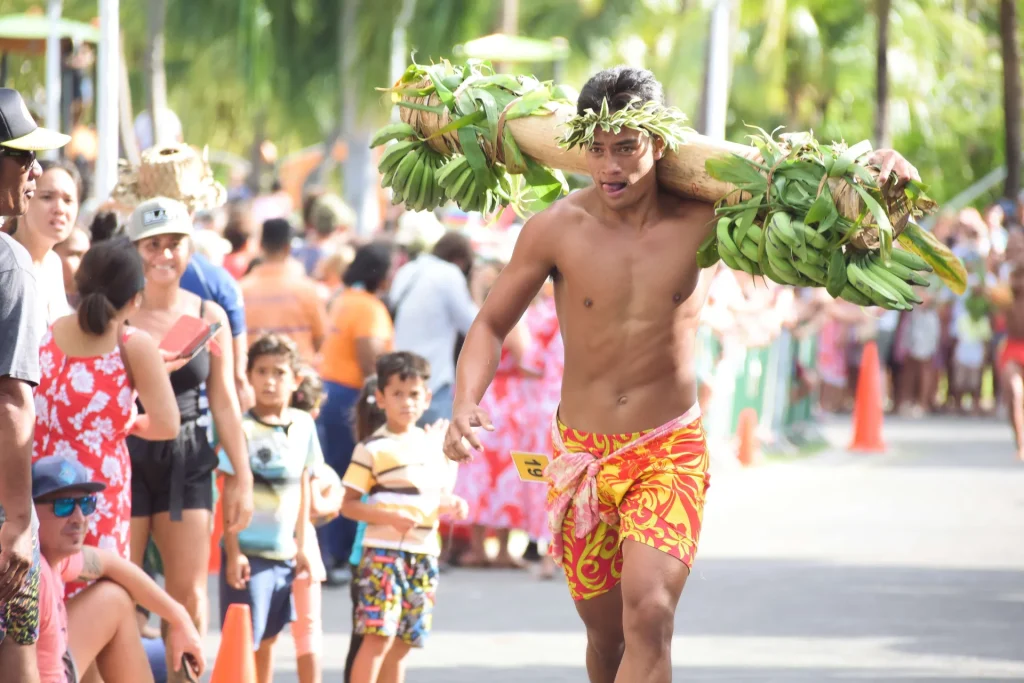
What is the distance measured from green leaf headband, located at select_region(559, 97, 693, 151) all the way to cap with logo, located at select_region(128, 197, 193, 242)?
2.08 meters

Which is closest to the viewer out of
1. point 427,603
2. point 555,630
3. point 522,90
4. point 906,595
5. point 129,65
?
point 522,90

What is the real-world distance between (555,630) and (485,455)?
2465 mm

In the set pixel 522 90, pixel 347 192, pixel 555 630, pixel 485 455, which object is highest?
pixel 347 192

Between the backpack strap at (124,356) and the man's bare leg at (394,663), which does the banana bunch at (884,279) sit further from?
the backpack strap at (124,356)

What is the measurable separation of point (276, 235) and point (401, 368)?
3463 mm

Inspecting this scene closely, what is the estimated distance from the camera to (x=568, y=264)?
614cm

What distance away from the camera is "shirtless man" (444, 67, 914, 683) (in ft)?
19.5

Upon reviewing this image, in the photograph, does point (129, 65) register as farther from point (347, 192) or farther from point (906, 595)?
point (906, 595)

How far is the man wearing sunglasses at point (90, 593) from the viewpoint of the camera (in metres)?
5.97

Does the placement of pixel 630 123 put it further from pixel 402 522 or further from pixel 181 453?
pixel 181 453

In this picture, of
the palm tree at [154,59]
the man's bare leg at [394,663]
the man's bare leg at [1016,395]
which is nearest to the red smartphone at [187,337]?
the man's bare leg at [394,663]

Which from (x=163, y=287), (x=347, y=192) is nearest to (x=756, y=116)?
(x=347, y=192)

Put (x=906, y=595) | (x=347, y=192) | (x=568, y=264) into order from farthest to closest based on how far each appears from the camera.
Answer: (x=347, y=192), (x=906, y=595), (x=568, y=264)

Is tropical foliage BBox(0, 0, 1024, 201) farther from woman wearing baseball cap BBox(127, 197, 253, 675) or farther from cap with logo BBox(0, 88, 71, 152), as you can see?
cap with logo BBox(0, 88, 71, 152)
